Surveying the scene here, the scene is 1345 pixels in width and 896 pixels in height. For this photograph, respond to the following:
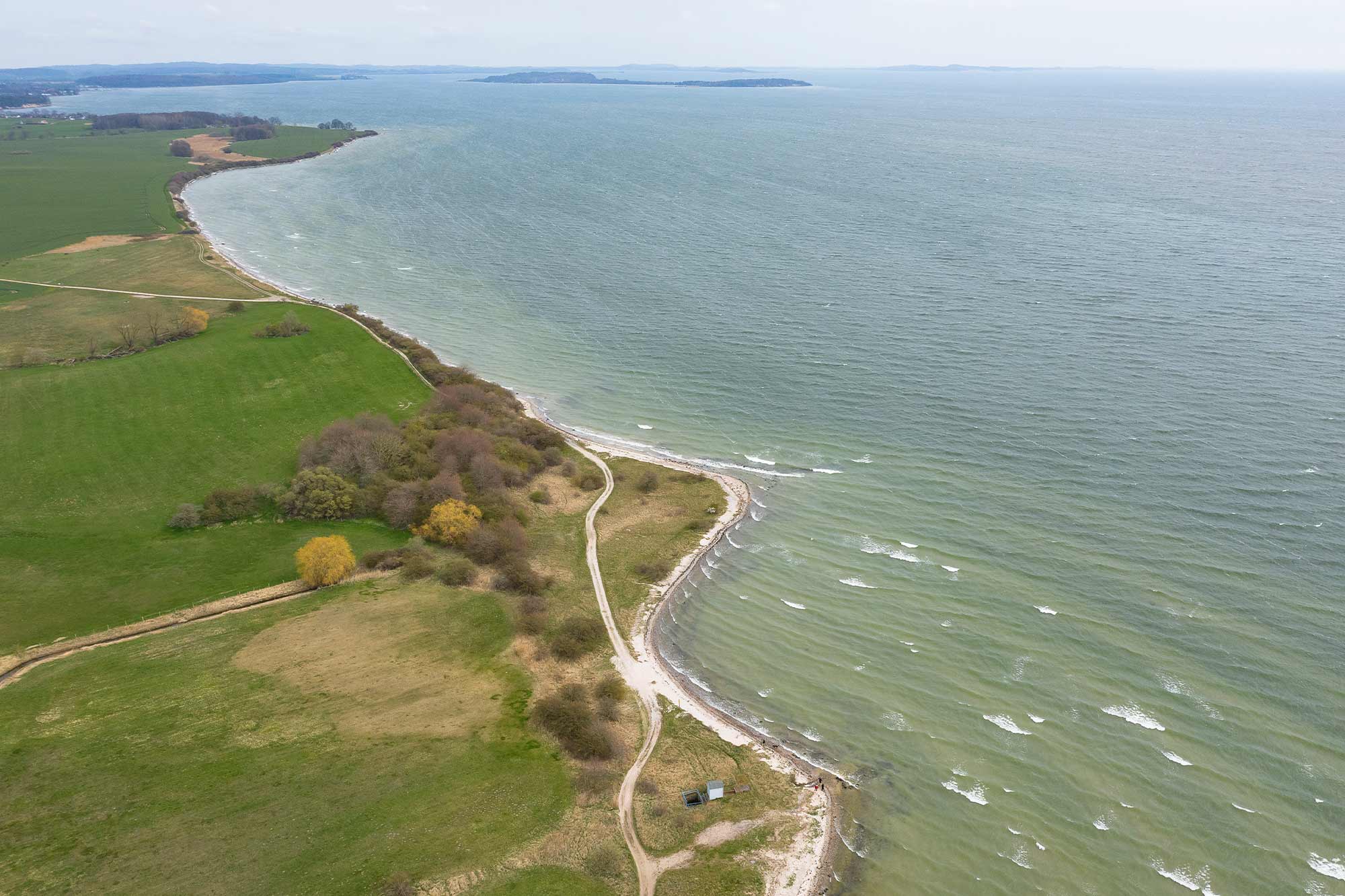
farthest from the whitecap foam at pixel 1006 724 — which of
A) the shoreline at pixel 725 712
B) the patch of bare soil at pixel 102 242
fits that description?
the patch of bare soil at pixel 102 242

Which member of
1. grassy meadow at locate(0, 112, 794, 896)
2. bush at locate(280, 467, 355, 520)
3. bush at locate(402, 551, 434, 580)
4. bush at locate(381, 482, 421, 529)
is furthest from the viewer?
bush at locate(280, 467, 355, 520)

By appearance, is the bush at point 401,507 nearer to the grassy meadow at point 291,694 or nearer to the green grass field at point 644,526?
the grassy meadow at point 291,694

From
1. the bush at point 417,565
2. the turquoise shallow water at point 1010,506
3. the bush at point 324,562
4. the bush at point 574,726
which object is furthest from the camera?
the bush at point 417,565

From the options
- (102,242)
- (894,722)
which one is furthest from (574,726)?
(102,242)

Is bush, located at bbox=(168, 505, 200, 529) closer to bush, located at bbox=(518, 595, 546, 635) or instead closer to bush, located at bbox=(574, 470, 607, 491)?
bush, located at bbox=(518, 595, 546, 635)

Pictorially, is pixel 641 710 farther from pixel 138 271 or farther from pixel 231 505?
pixel 138 271

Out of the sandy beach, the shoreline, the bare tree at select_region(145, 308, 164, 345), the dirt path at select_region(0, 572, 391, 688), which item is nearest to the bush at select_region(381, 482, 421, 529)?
the dirt path at select_region(0, 572, 391, 688)
